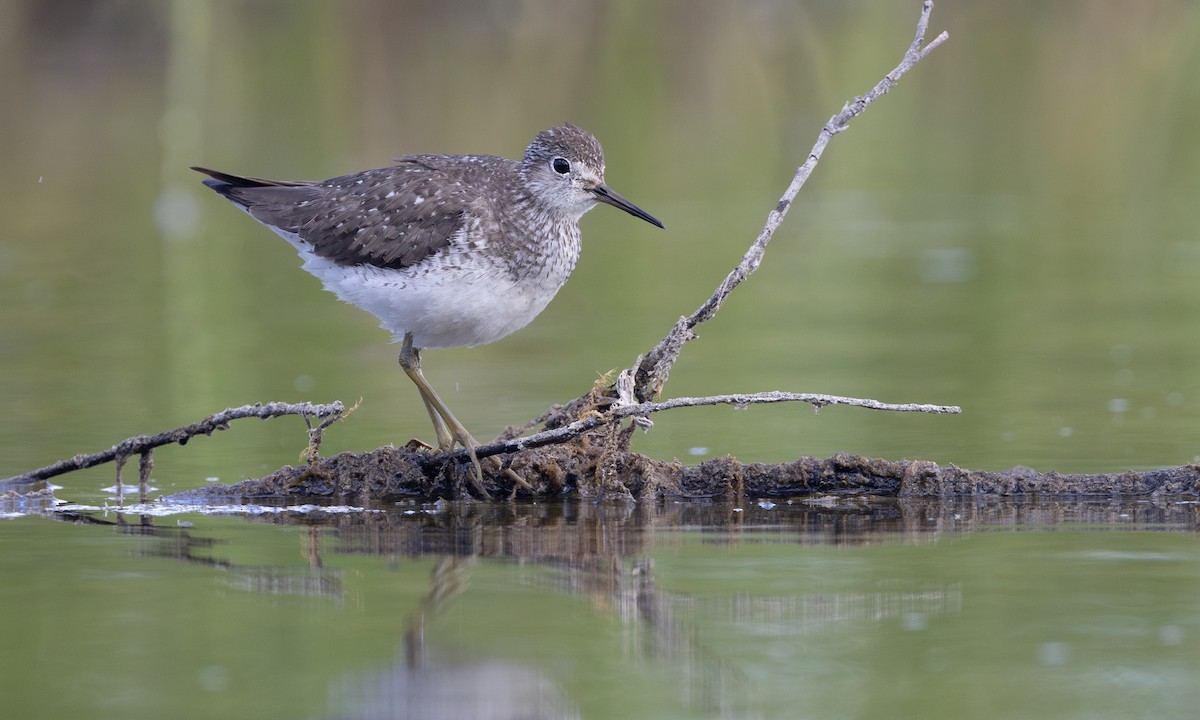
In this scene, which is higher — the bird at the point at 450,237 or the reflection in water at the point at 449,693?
the bird at the point at 450,237

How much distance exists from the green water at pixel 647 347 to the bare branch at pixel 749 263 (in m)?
0.69

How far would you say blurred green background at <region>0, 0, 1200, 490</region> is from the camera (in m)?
10.1

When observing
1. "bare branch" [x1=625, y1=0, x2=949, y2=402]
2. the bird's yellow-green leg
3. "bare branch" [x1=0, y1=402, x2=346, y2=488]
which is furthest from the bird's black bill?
"bare branch" [x1=0, y1=402, x2=346, y2=488]

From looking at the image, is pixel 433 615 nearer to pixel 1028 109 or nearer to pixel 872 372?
pixel 872 372

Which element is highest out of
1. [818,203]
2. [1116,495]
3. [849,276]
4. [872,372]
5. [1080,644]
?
[818,203]

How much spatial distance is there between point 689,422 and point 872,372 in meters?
1.38

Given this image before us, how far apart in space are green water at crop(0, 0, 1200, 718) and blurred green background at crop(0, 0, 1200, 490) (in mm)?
73

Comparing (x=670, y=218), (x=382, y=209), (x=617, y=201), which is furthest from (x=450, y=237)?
(x=670, y=218)

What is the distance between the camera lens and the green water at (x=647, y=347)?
545cm

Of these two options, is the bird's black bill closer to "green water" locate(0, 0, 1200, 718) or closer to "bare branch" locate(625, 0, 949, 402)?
"bare branch" locate(625, 0, 949, 402)

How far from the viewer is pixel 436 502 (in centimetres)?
812

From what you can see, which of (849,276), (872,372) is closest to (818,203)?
(849,276)

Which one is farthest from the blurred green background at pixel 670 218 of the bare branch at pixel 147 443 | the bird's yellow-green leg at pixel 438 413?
the bird's yellow-green leg at pixel 438 413

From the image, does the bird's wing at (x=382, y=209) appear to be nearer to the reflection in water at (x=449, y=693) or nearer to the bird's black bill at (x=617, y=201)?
the bird's black bill at (x=617, y=201)
